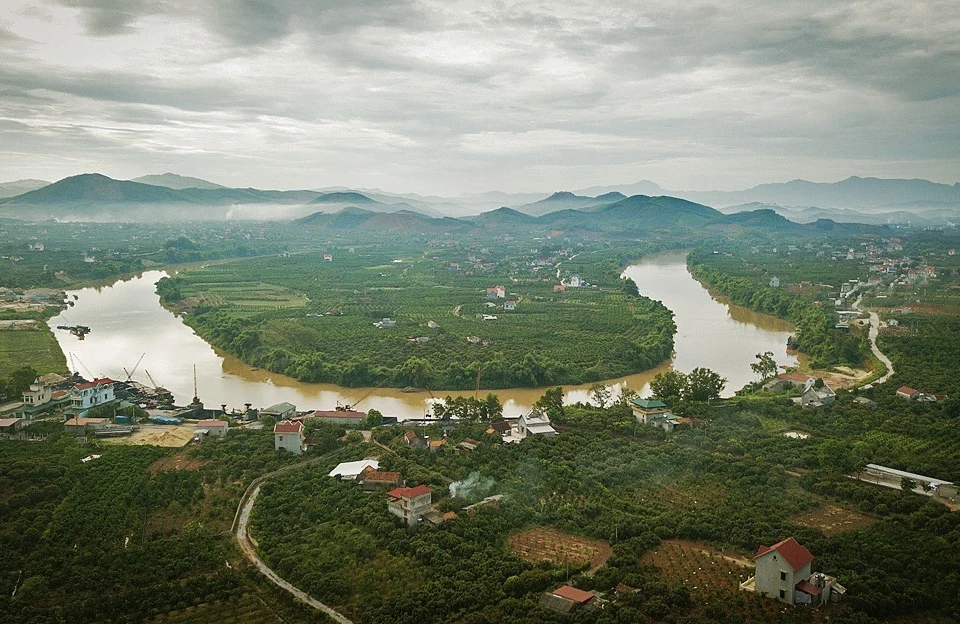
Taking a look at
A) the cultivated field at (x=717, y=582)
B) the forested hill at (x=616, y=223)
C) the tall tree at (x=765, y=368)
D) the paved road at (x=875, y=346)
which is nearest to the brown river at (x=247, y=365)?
the tall tree at (x=765, y=368)

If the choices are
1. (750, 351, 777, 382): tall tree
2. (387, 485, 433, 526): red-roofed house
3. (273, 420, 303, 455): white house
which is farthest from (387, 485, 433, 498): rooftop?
(750, 351, 777, 382): tall tree

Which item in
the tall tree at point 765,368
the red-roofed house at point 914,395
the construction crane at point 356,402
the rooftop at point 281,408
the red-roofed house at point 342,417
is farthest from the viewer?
the tall tree at point 765,368

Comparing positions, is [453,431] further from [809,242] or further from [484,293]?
[809,242]

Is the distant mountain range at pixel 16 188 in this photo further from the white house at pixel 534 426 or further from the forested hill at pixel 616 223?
the white house at pixel 534 426

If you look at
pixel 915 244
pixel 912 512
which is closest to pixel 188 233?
pixel 915 244

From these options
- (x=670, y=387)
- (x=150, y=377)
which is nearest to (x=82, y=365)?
(x=150, y=377)

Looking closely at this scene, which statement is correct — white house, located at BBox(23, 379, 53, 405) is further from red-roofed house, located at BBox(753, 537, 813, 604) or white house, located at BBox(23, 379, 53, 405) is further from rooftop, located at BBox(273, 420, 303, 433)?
red-roofed house, located at BBox(753, 537, 813, 604)
